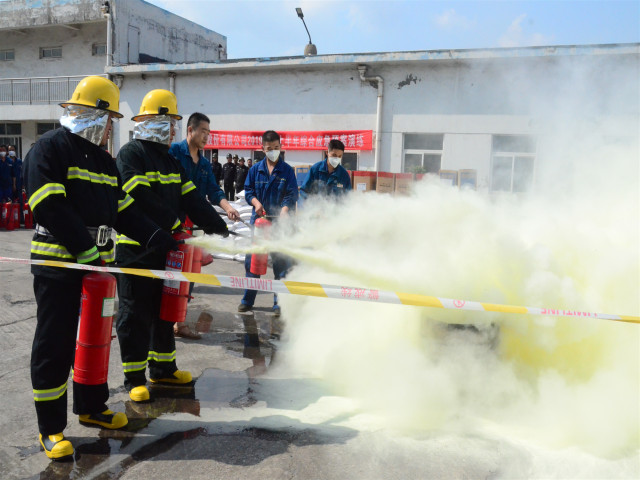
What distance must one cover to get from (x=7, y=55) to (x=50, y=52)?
277 centimetres

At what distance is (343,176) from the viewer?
6.11 m

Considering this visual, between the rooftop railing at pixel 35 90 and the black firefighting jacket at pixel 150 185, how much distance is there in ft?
65.6

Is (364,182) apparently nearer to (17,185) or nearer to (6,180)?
(6,180)

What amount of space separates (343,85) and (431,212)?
1165 centimetres

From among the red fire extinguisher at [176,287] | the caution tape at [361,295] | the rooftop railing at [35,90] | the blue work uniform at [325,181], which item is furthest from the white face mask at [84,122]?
the rooftop railing at [35,90]

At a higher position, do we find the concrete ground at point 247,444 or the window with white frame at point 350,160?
the window with white frame at point 350,160

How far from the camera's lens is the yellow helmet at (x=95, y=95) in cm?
298

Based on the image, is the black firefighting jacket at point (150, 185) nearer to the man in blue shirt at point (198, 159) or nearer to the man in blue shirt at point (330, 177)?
the man in blue shirt at point (198, 159)

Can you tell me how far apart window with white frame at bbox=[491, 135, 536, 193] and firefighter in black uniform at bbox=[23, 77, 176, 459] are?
1144 centimetres

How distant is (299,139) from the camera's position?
50.4ft

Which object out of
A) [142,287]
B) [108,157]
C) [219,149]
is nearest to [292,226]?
[142,287]

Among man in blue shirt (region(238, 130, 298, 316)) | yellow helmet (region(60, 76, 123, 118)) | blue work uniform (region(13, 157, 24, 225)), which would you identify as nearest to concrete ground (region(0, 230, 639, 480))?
yellow helmet (region(60, 76, 123, 118))

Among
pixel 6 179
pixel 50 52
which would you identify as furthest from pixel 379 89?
pixel 50 52

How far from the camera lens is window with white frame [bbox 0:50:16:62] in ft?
78.6
